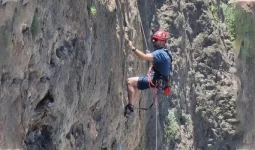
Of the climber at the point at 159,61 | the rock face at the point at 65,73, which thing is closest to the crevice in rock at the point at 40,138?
the rock face at the point at 65,73

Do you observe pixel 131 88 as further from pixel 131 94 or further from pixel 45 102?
pixel 45 102

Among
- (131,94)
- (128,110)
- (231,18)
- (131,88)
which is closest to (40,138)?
(128,110)

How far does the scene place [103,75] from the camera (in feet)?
43.0

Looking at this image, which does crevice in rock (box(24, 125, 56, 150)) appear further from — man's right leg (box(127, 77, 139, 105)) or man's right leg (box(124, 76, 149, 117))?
man's right leg (box(127, 77, 139, 105))

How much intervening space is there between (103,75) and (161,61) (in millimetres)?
971

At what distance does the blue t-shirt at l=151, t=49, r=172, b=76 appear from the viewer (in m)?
13.0

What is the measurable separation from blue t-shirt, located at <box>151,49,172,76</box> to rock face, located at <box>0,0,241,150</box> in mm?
768

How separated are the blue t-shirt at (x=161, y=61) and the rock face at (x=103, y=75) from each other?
768 millimetres

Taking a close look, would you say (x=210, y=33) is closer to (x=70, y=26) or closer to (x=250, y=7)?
(x=250, y=7)

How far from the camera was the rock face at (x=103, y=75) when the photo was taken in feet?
34.5

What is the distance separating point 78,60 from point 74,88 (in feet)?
1.42

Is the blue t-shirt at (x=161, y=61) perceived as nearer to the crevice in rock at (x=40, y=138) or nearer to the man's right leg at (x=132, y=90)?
the man's right leg at (x=132, y=90)

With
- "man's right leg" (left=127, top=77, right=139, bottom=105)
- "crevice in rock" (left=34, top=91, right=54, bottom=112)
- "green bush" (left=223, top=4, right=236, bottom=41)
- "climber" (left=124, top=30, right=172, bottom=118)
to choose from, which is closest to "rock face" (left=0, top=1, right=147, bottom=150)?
"crevice in rock" (left=34, top=91, right=54, bottom=112)

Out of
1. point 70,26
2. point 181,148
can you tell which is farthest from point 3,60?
point 181,148
